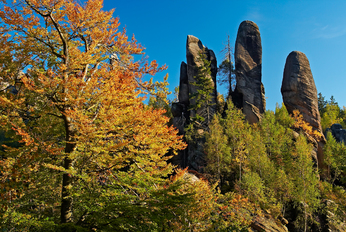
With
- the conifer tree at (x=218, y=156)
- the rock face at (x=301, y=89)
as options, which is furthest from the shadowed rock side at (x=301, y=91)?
the conifer tree at (x=218, y=156)

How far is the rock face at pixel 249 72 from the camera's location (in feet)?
104

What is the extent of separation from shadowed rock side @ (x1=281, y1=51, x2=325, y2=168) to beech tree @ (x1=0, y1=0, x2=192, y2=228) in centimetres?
3135

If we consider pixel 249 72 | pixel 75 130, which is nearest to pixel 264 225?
pixel 75 130

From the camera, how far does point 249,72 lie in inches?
1310

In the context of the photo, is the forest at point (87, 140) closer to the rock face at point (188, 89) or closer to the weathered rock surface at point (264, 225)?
the weathered rock surface at point (264, 225)

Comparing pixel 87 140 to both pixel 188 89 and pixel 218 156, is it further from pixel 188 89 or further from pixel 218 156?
pixel 188 89

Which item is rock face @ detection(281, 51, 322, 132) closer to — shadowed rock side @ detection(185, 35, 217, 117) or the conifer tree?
shadowed rock side @ detection(185, 35, 217, 117)

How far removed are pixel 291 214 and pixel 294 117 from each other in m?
15.3

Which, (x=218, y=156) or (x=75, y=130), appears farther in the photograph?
(x=218, y=156)

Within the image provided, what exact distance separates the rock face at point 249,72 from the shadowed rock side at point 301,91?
4.33 meters

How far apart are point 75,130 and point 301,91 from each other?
35133mm

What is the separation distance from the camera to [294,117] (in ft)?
99.6

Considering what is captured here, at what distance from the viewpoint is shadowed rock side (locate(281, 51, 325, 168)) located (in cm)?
3055

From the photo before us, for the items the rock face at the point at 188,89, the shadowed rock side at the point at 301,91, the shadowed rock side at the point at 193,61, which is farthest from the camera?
the shadowed rock side at the point at 193,61
